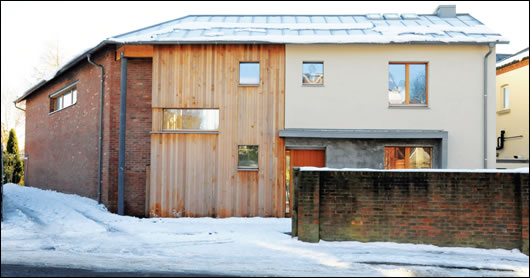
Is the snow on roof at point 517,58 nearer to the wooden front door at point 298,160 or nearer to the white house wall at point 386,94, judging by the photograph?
the white house wall at point 386,94

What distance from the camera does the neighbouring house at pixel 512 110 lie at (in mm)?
15958

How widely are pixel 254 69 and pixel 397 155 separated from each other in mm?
4984

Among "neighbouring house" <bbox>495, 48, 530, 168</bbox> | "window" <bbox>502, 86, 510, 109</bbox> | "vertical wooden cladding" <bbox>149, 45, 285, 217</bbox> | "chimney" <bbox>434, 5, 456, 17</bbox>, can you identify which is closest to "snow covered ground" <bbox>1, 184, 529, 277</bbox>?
"vertical wooden cladding" <bbox>149, 45, 285, 217</bbox>

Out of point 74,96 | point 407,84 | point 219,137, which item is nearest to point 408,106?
point 407,84

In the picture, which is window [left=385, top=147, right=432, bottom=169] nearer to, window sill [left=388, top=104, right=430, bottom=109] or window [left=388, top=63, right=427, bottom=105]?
window sill [left=388, top=104, right=430, bottom=109]

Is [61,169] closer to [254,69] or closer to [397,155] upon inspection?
[254,69]

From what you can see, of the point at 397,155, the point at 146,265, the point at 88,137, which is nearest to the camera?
the point at 146,265

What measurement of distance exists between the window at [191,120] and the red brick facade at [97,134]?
65 cm

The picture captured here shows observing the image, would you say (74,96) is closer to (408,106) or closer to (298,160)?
(298,160)

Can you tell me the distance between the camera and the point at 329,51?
13.5 metres

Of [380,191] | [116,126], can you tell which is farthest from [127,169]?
[380,191]

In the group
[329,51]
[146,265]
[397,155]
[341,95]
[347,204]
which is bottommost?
[146,265]

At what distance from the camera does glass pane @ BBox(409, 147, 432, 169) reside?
13359 mm

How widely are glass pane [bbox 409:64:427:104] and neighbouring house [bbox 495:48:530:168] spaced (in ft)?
14.9
